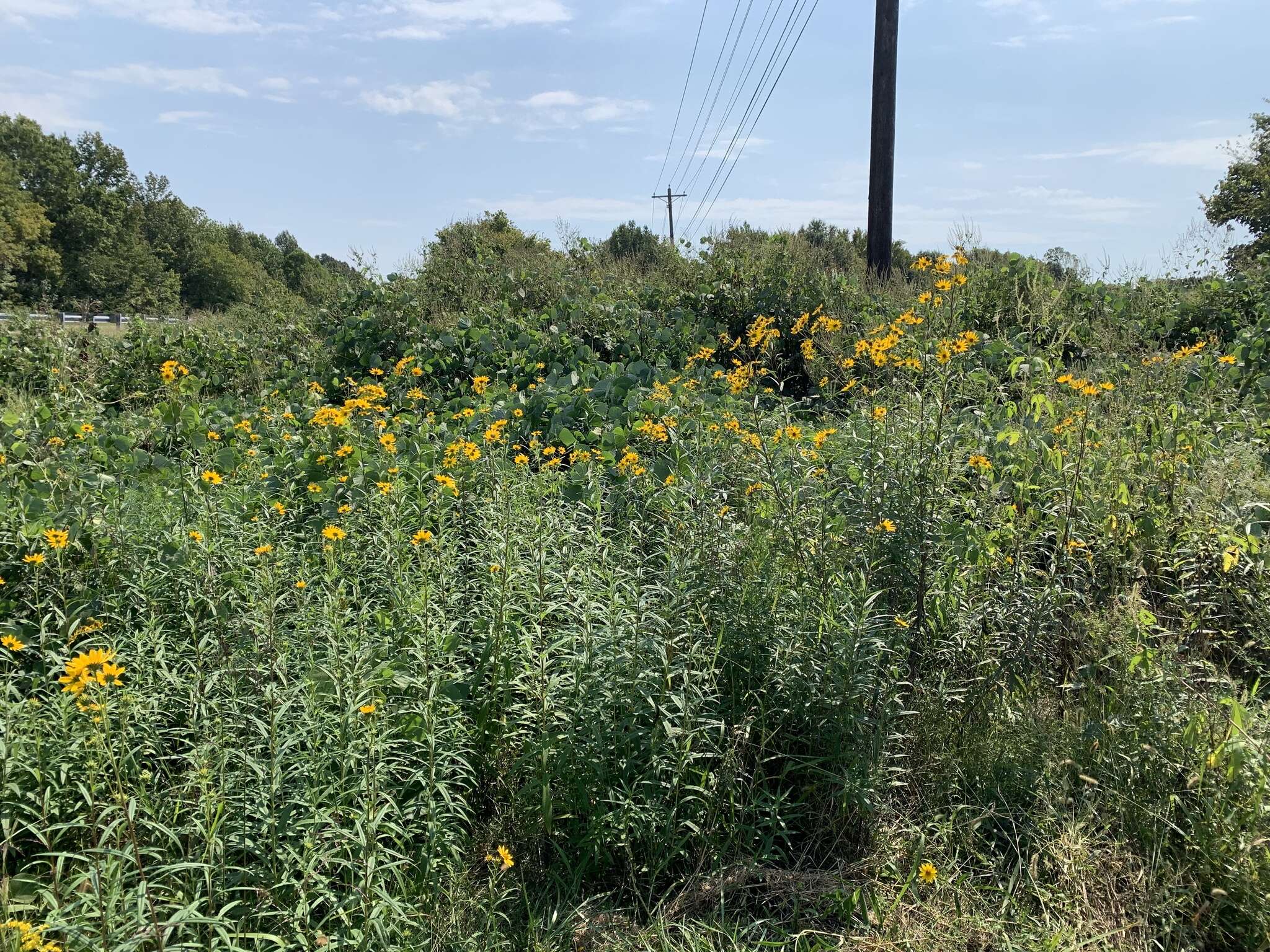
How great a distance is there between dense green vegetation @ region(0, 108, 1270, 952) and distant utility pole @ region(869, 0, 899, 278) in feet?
15.4

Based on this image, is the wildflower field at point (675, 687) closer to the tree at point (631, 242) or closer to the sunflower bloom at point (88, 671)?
the sunflower bloom at point (88, 671)

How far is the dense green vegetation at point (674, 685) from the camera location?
6.51ft

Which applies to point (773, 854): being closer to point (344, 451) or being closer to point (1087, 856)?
point (1087, 856)

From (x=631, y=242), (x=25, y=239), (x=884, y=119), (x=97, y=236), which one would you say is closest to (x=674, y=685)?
(x=884, y=119)

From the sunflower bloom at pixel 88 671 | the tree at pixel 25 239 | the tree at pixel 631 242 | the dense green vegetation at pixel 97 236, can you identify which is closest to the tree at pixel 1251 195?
the tree at pixel 631 242

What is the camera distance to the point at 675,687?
2354mm

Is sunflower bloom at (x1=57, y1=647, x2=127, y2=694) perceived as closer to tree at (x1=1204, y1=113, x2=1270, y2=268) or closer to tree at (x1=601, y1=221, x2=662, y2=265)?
tree at (x1=601, y1=221, x2=662, y2=265)

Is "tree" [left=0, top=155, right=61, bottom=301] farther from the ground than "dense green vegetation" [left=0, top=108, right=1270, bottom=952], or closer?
farther from the ground

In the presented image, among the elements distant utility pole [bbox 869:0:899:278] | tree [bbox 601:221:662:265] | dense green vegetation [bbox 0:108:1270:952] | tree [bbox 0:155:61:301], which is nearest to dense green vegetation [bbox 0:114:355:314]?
tree [bbox 0:155:61:301]

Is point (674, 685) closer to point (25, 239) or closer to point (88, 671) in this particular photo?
point (88, 671)

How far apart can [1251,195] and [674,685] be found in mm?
22345

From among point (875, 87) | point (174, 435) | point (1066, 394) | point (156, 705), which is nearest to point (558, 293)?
point (875, 87)

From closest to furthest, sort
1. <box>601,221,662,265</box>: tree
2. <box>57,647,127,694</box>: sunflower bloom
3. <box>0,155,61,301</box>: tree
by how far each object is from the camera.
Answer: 1. <box>57,647,127,694</box>: sunflower bloom
2. <box>601,221,662,265</box>: tree
3. <box>0,155,61,301</box>: tree

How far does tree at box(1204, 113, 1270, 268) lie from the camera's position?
17578 mm
